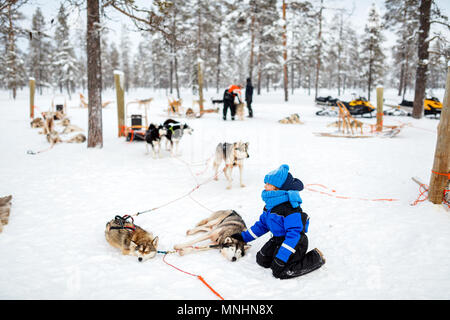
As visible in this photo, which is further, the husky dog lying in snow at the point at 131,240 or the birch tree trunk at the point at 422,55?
the birch tree trunk at the point at 422,55

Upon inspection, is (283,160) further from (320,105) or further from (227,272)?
(320,105)

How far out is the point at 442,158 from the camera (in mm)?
4012

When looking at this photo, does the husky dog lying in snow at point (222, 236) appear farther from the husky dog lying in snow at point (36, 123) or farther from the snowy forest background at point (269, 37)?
the husky dog lying in snow at point (36, 123)

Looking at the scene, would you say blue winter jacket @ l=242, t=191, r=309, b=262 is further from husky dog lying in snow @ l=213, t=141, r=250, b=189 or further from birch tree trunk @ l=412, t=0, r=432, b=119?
birch tree trunk @ l=412, t=0, r=432, b=119

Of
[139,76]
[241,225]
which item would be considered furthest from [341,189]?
[139,76]

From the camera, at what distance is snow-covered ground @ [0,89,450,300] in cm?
267

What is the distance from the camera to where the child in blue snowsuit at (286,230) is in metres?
2.77

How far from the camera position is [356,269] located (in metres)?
2.95

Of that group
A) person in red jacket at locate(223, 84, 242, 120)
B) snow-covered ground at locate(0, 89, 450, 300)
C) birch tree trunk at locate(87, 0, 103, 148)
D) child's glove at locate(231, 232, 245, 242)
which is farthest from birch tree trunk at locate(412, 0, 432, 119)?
child's glove at locate(231, 232, 245, 242)

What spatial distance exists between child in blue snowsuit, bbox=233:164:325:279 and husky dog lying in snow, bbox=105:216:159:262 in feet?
4.13

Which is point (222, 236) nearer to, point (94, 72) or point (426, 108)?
point (94, 72)

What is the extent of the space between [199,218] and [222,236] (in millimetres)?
937

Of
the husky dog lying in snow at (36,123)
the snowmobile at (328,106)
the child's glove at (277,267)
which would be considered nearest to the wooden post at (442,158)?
the child's glove at (277,267)

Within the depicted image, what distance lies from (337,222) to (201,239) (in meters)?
2.03
